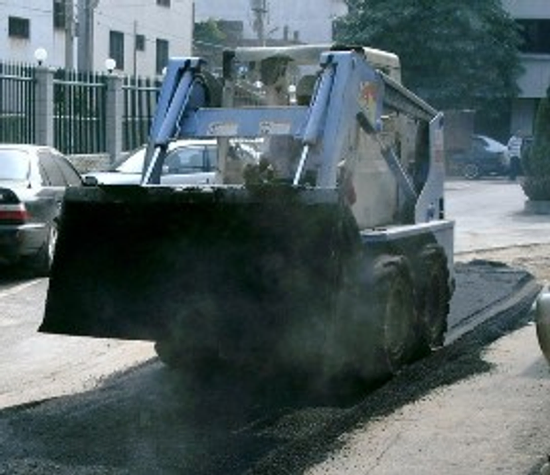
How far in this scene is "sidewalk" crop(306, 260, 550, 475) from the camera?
7668 millimetres

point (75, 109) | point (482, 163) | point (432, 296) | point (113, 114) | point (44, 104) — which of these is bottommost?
point (482, 163)

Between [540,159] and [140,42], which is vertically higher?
[140,42]

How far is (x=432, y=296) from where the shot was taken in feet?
38.3

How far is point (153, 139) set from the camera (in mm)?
10820

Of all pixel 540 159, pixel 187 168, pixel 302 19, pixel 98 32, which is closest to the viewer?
pixel 187 168

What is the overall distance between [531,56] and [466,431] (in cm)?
5801

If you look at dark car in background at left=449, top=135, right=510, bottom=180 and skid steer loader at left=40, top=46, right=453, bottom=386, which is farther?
dark car in background at left=449, top=135, right=510, bottom=180

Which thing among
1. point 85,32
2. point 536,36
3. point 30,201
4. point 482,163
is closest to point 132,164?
point 30,201

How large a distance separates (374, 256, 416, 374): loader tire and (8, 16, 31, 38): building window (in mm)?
38003

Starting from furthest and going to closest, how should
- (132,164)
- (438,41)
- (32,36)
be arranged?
(438,41) < (32,36) < (132,164)

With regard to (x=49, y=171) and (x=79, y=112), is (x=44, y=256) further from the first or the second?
(x=79, y=112)

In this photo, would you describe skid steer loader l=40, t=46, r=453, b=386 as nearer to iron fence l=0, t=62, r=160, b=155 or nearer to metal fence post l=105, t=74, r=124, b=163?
iron fence l=0, t=62, r=160, b=155

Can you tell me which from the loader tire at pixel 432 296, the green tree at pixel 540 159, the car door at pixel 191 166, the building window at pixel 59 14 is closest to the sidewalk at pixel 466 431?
the loader tire at pixel 432 296

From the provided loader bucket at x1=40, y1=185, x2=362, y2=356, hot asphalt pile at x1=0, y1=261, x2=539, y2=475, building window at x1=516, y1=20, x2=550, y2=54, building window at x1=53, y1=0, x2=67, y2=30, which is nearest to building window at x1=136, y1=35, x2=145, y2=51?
building window at x1=53, y1=0, x2=67, y2=30
